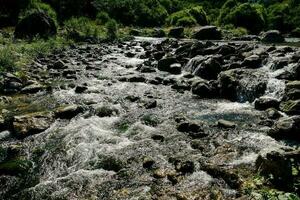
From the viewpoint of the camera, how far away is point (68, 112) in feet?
58.9

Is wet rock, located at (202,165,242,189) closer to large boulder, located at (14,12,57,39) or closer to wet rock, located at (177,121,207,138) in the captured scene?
wet rock, located at (177,121,207,138)

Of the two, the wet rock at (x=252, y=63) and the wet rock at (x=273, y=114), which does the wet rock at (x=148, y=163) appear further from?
the wet rock at (x=252, y=63)

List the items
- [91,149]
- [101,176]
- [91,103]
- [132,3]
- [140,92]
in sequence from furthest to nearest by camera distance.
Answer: [132,3]
[140,92]
[91,103]
[91,149]
[101,176]

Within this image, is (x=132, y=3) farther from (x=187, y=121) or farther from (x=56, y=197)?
(x=56, y=197)

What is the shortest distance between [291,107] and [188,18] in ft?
242

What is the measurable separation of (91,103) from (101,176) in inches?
335

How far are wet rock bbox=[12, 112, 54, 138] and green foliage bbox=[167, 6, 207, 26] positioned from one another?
2906 inches

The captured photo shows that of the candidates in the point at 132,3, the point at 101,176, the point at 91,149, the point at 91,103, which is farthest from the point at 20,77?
the point at 132,3

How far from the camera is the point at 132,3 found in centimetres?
9275

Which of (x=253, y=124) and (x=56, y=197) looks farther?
(x=253, y=124)

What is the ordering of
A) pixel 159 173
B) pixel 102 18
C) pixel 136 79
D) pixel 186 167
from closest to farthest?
1. pixel 159 173
2. pixel 186 167
3. pixel 136 79
4. pixel 102 18

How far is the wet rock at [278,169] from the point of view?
32.8 ft

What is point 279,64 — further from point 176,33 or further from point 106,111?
point 176,33

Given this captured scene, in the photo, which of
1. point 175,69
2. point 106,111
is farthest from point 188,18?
point 106,111
